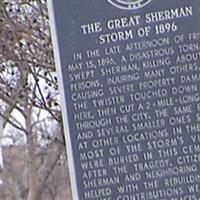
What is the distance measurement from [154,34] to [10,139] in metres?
14.4

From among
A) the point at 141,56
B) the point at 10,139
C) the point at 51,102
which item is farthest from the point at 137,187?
the point at 10,139

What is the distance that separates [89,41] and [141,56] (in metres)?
0.36

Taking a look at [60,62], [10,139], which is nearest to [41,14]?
[60,62]

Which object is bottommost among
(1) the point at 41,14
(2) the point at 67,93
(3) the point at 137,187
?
(3) the point at 137,187

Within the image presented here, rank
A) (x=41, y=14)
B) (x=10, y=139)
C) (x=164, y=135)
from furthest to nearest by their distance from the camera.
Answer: (x=10, y=139), (x=41, y=14), (x=164, y=135)

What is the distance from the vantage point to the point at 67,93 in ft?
21.0

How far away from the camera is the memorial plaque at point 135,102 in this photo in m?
6.28

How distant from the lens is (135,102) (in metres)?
6.30

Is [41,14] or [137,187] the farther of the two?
[41,14]

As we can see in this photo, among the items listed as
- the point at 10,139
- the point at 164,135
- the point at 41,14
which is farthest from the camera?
the point at 10,139

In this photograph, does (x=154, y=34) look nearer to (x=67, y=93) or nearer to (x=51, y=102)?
(x=67, y=93)

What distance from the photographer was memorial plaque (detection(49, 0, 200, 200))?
247 inches

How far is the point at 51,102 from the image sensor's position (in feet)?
31.4

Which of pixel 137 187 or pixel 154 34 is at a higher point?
pixel 154 34
